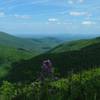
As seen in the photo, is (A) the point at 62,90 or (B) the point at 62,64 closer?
(A) the point at 62,90

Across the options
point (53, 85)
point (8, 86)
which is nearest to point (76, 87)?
point (53, 85)

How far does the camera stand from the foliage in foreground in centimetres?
761

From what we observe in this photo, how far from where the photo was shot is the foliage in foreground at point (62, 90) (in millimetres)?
7609

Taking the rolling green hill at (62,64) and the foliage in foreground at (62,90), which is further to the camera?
the rolling green hill at (62,64)

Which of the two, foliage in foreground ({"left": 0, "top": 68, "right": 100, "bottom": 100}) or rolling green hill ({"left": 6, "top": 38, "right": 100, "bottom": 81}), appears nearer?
foliage in foreground ({"left": 0, "top": 68, "right": 100, "bottom": 100})

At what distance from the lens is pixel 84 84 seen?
9.64 meters

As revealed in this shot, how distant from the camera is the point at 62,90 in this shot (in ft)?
A: 27.6

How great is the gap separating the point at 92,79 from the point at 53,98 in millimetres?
3203

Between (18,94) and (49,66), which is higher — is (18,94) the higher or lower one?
the lower one

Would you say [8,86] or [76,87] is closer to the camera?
[76,87]

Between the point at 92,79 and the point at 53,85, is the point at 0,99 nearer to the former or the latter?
the point at 53,85

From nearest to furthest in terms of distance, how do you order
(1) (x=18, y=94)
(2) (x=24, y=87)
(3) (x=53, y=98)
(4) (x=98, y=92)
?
1. (3) (x=53, y=98)
2. (4) (x=98, y=92)
3. (1) (x=18, y=94)
4. (2) (x=24, y=87)

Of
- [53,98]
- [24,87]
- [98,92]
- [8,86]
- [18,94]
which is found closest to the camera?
[53,98]

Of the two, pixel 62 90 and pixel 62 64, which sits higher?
pixel 62 90
